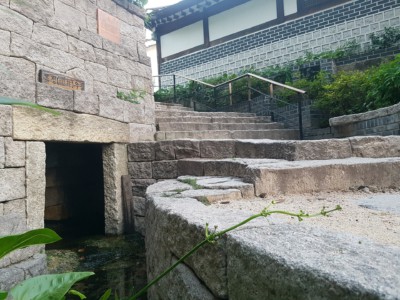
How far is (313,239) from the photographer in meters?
0.96

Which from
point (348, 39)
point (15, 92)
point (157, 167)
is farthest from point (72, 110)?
point (348, 39)

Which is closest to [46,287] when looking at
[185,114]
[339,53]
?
[185,114]

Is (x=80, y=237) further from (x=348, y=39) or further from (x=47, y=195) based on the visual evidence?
(x=348, y=39)

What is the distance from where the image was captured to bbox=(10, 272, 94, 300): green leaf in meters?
0.53

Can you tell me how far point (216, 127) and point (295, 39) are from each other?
635 centimetres

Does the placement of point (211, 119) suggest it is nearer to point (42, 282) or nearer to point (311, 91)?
point (311, 91)

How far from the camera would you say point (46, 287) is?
1.79 ft

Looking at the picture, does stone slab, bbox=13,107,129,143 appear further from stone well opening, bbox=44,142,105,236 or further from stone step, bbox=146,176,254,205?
stone step, bbox=146,176,254,205

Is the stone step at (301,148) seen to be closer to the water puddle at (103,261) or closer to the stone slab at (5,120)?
the water puddle at (103,261)

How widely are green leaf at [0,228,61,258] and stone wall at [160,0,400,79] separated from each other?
10977mm

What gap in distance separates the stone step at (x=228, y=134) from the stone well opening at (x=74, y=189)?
1.11 m

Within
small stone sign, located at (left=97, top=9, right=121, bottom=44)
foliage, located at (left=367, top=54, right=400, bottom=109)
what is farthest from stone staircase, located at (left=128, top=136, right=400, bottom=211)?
foliage, located at (left=367, top=54, right=400, bottom=109)

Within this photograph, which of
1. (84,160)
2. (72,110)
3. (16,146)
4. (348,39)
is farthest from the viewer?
(348,39)

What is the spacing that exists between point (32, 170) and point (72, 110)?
87 cm
